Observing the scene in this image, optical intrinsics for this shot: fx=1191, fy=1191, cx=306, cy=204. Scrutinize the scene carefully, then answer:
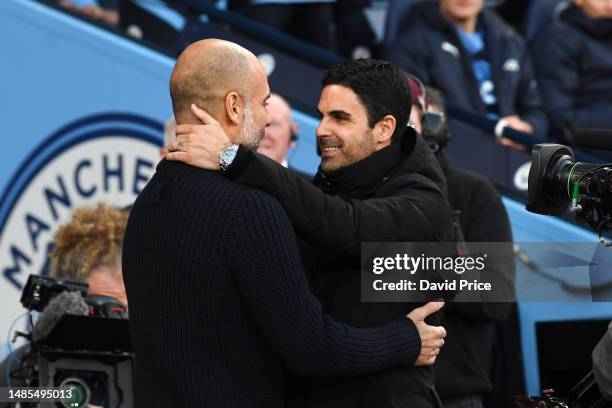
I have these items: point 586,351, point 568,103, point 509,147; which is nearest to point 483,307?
point 586,351

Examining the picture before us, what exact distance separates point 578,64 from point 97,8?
2852 mm

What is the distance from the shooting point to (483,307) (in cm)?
409

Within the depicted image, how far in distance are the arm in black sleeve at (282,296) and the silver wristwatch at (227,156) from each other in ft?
0.34

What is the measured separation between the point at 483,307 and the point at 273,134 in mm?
1618

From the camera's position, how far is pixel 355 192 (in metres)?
3.22

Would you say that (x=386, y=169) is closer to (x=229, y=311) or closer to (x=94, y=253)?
(x=229, y=311)

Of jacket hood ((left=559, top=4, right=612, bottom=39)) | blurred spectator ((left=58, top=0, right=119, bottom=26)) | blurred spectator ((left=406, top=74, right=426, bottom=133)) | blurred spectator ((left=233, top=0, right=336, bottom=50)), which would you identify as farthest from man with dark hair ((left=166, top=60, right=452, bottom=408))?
jacket hood ((left=559, top=4, right=612, bottom=39))

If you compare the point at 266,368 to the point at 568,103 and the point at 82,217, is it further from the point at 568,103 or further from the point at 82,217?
the point at 568,103

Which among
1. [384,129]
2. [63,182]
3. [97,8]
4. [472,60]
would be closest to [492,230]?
[384,129]

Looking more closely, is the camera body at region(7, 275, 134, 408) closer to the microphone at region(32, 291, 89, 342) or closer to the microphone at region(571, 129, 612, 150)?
the microphone at region(32, 291, 89, 342)

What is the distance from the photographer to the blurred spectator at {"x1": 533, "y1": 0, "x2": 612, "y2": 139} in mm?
7078

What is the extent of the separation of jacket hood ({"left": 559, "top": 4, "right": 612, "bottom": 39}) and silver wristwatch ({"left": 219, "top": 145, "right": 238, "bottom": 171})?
4684 millimetres

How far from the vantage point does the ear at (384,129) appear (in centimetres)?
327

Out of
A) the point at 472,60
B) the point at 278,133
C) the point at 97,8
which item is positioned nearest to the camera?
the point at 278,133
